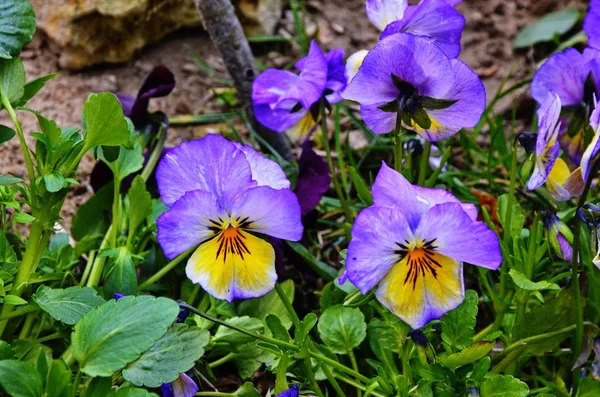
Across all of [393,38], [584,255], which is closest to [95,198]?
[393,38]

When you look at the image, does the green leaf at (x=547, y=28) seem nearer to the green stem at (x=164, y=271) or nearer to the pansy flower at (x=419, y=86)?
the pansy flower at (x=419, y=86)

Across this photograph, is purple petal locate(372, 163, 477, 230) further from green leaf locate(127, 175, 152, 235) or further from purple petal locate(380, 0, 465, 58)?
green leaf locate(127, 175, 152, 235)

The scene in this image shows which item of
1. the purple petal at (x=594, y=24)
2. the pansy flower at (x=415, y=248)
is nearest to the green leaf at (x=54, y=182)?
the pansy flower at (x=415, y=248)

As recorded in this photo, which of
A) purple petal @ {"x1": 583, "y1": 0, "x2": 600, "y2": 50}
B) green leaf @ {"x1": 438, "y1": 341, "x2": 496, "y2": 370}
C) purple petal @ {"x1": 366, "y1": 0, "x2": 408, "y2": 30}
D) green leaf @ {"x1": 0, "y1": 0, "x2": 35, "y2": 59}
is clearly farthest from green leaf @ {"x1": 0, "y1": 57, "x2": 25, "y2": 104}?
purple petal @ {"x1": 583, "y1": 0, "x2": 600, "y2": 50}

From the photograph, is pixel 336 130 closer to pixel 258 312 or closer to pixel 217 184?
pixel 258 312

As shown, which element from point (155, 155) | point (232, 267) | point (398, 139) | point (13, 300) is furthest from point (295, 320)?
point (155, 155)
